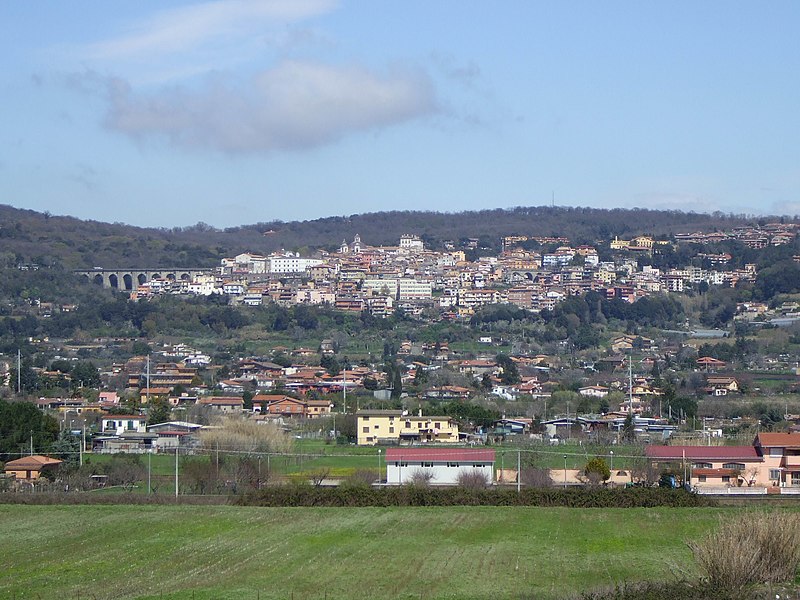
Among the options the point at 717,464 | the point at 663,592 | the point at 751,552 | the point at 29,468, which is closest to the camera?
the point at 663,592

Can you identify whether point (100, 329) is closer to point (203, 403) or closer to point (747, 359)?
point (203, 403)

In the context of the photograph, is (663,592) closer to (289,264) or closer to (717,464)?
(717,464)

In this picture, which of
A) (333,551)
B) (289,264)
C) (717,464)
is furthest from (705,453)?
(289,264)

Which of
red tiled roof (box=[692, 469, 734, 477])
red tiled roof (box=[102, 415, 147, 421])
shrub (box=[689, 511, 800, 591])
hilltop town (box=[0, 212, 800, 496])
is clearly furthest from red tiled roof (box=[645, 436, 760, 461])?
red tiled roof (box=[102, 415, 147, 421])

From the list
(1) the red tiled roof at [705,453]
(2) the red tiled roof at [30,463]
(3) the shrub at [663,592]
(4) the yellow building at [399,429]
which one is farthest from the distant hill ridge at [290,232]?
(3) the shrub at [663,592]

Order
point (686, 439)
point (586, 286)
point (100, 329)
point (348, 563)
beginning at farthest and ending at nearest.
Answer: point (586, 286) → point (100, 329) → point (686, 439) → point (348, 563)

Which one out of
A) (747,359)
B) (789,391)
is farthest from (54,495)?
(747,359)

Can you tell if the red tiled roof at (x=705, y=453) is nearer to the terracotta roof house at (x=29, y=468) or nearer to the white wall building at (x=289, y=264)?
the terracotta roof house at (x=29, y=468)
